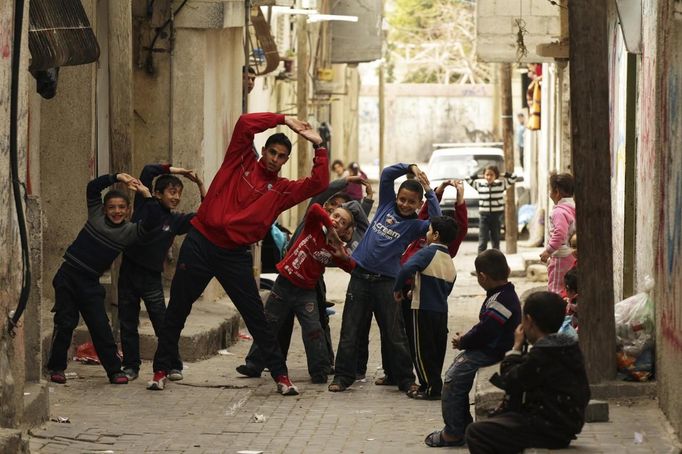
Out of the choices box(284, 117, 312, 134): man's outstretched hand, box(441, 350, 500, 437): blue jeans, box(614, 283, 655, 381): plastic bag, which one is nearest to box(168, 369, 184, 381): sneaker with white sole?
box(284, 117, 312, 134): man's outstretched hand

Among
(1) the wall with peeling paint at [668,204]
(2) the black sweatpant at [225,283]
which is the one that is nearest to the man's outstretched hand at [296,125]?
(2) the black sweatpant at [225,283]

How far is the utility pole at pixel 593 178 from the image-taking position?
8.61 m

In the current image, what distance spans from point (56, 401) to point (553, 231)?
4733 mm

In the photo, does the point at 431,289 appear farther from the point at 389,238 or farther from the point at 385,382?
the point at 385,382

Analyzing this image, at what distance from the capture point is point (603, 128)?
865 cm

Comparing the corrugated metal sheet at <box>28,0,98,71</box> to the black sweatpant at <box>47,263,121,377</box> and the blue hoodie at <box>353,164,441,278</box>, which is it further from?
the blue hoodie at <box>353,164,441,278</box>

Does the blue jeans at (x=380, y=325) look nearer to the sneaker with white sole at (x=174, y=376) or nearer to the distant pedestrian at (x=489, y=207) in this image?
the sneaker with white sole at (x=174, y=376)

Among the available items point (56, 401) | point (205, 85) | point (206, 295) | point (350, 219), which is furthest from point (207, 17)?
point (56, 401)

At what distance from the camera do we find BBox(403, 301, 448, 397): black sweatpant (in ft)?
32.1

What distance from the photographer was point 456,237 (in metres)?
9.95

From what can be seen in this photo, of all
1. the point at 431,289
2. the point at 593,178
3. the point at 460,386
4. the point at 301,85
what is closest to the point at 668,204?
the point at 593,178

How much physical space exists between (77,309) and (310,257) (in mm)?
1786

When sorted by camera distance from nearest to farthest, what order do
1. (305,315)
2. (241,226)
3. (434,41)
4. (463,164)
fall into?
(241,226), (305,315), (463,164), (434,41)

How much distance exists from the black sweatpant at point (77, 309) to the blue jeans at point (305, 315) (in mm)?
1264
